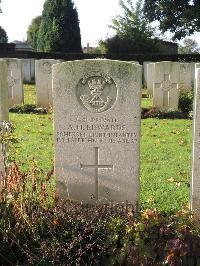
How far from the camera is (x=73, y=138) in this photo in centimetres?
482

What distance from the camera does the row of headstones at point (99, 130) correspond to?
4625mm

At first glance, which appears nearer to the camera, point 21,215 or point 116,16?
point 21,215

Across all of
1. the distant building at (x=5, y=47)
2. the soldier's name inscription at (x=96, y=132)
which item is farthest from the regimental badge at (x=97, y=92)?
the distant building at (x=5, y=47)

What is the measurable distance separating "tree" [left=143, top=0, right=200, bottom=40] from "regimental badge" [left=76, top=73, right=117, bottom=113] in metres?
27.4

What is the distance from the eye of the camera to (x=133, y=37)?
3275cm

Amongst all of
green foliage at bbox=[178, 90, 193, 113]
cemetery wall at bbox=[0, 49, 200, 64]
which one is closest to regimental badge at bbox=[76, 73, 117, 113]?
green foliage at bbox=[178, 90, 193, 113]

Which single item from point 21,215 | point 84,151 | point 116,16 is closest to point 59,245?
point 21,215

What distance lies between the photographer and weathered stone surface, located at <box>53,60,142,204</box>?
4625mm

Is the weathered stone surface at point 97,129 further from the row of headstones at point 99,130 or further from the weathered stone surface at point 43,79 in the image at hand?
the weathered stone surface at point 43,79

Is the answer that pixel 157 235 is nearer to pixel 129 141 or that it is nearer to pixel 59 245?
pixel 59 245

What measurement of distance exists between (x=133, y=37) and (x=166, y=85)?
19992 mm

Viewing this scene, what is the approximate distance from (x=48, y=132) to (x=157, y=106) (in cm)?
451

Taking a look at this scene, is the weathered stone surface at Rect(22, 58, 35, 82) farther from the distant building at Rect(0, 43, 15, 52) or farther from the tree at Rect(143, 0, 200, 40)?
the tree at Rect(143, 0, 200, 40)

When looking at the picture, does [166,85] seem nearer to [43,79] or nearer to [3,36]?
[43,79]
